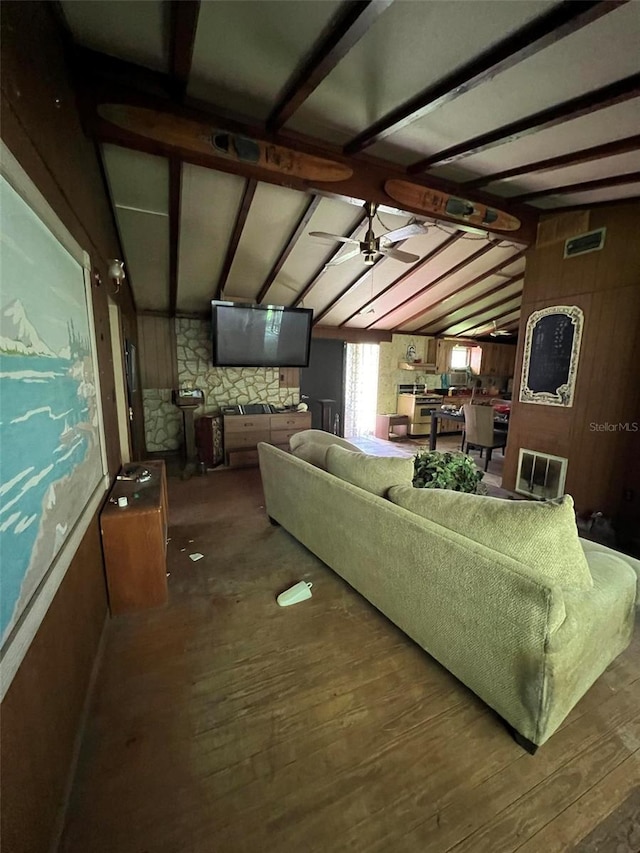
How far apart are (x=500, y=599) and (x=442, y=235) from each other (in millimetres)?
3905

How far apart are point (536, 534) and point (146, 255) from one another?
425cm

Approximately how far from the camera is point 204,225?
10.5 feet

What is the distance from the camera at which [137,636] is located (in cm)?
180

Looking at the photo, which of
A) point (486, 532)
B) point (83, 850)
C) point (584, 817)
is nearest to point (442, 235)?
point (486, 532)

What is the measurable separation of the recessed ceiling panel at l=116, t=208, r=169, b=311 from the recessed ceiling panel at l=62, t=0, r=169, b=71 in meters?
1.34

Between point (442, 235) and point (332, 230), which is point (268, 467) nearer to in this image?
point (332, 230)

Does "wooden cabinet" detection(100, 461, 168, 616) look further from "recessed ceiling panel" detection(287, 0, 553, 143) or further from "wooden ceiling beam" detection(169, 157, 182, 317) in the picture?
"recessed ceiling panel" detection(287, 0, 553, 143)

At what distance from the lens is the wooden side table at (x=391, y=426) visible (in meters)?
7.09

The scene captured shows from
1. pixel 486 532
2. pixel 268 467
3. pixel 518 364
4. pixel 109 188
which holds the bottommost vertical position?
pixel 268 467

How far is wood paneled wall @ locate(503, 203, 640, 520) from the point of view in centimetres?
301

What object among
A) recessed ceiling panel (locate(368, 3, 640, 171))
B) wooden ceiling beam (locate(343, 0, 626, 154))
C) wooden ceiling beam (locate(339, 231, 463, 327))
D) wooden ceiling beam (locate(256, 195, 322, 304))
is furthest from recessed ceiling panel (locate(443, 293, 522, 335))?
wooden ceiling beam (locate(343, 0, 626, 154))

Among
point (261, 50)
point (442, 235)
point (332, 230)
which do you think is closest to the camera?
point (261, 50)

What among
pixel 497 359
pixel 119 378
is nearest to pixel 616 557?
pixel 119 378

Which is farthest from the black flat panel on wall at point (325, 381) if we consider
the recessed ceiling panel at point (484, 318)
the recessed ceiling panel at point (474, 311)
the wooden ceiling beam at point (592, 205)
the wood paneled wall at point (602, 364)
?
the wooden ceiling beam at point (592, 205)
